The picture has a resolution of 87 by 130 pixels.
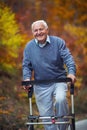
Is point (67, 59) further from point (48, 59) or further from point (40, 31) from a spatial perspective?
point (40, 31)

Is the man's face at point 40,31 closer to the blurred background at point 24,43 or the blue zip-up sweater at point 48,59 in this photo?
the blue zip-up sweater at point 48,59

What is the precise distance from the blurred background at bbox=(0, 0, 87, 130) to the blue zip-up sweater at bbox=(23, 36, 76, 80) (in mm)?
2415

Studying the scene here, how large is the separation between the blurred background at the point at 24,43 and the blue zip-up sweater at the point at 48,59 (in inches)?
95.1

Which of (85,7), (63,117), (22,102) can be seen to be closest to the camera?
(63,117)

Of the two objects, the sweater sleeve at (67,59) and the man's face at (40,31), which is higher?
the man's face at (40,31)

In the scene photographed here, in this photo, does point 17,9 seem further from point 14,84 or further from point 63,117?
point 63,117

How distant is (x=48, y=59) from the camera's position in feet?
28.8

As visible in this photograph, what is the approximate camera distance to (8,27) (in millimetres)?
14633

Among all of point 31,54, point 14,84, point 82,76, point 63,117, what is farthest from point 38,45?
point 82,76

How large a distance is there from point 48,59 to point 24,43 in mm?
7804

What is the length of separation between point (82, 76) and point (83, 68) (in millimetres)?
574

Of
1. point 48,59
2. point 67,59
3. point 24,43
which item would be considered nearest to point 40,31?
point 48,59

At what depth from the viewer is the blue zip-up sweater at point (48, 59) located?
878 cm

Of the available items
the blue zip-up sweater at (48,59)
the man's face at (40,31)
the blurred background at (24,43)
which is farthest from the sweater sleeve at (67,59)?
the blurred background at (24,43)
